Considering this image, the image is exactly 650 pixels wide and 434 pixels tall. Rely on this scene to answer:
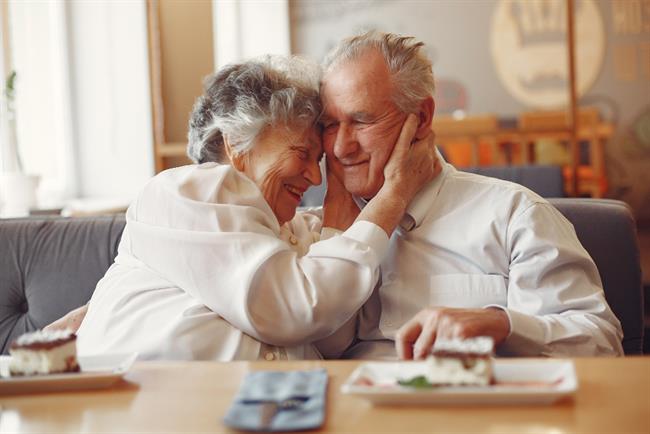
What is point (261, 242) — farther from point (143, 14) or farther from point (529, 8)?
point (529, 8)

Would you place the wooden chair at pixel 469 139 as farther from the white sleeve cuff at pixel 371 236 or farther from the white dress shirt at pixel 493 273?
the white sleeve cuff at pixel 371 236

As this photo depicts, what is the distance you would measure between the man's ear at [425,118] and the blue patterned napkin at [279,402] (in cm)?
93

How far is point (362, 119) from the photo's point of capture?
1.90m

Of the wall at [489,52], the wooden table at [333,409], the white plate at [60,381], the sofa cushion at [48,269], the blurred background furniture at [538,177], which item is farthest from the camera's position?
the wall at [489,52]

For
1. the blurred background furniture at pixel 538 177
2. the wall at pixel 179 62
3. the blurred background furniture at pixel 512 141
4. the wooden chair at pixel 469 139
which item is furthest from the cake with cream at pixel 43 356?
the wooden chair at pixel 469 139

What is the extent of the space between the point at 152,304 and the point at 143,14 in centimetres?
339

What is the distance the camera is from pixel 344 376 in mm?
1160

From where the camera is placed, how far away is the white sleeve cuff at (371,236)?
1653 mm

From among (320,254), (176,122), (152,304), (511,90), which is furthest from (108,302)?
(511,90)

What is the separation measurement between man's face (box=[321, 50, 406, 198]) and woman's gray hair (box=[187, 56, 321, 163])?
0.05 metres

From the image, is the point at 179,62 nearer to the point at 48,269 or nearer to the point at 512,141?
the point at 512,141

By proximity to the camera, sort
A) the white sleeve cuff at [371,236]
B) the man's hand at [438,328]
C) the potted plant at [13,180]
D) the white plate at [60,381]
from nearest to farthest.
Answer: the white plate at [60,381], the man's hand at [438,328], the white sleeve cuff at [371,236], the potted plant at [13,180]

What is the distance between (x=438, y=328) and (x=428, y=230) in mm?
488

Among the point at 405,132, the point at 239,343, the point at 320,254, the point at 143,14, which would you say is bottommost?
the point at 239,343
